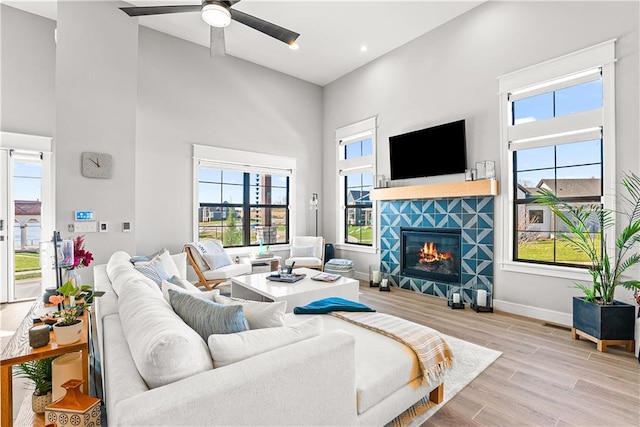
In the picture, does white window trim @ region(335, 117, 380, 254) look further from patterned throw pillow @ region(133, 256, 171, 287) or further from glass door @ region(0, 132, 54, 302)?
glass door @ region(0, 132, 54, 302)

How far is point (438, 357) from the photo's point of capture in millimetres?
1925

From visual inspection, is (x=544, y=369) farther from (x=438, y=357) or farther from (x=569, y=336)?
(x=438, y=357)

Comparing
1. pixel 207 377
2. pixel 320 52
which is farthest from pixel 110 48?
pixel 207 377

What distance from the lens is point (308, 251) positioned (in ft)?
18.5

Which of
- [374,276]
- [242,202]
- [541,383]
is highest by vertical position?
[242,202]

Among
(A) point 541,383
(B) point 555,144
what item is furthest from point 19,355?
(B) point 555,144

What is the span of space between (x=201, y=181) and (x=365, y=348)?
14.0ft

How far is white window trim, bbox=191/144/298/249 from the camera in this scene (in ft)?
16.4

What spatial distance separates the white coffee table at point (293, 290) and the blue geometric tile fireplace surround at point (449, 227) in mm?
1720

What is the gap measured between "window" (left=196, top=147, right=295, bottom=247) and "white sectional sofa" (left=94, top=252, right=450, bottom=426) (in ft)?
11.9

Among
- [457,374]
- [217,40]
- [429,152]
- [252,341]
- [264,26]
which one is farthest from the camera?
[429,152]

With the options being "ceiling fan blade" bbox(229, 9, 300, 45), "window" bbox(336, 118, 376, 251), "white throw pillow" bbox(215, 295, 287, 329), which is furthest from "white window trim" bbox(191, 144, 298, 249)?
"white throw pillow" bbox(215, 295, 287, 329)

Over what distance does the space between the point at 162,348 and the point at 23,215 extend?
490 cm

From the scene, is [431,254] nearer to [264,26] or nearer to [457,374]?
[457,374]
